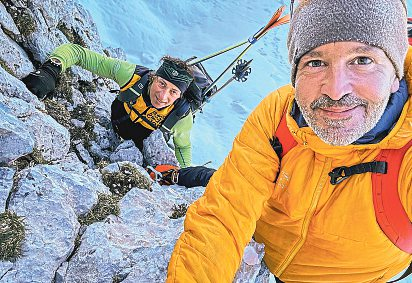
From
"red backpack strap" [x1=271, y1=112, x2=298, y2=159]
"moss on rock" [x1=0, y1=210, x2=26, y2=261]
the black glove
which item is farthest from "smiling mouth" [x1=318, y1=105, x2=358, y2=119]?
the black glove

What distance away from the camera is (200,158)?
57.4 feet

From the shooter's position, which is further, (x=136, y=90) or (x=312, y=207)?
(x=136, y=90)

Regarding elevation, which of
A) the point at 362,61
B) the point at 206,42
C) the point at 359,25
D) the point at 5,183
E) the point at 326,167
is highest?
the point at 359,25

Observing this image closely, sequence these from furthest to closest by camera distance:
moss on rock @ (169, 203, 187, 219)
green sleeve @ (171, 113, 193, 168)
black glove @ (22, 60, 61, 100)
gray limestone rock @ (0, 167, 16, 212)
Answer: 1. green sleeve @ (171, 113, 193, 168)
2. black glove @ (22, 60, 61, 100)
3. moss on rock @ (169, 203, 187, 219)
4. gray limestone rock @ (0, 167, 16, 212)

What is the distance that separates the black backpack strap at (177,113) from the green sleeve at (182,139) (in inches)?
13.2

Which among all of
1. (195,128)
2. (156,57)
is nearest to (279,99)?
(195,128)

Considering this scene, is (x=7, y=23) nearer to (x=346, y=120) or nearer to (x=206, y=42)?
(x=346, y=120)

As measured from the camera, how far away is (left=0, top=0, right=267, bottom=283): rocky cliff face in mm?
3148

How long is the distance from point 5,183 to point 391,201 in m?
3.28

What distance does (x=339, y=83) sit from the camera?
217 centimetres

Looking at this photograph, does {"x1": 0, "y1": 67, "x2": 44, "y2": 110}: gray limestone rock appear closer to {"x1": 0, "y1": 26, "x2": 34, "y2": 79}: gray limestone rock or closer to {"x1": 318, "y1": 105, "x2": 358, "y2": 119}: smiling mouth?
{"x1": 0, "y1": 26, "x2": 34, "y2": 79}: gray limestone rock

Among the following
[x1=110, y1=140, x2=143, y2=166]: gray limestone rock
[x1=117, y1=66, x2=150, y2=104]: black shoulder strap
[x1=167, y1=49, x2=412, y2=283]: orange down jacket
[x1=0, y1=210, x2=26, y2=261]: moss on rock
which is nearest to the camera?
[x1=167, y1=49, x2=412, y2=283]: orange down jacket

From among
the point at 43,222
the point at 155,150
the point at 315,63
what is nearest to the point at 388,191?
the point at 315,63

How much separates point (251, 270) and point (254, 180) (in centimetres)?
83
